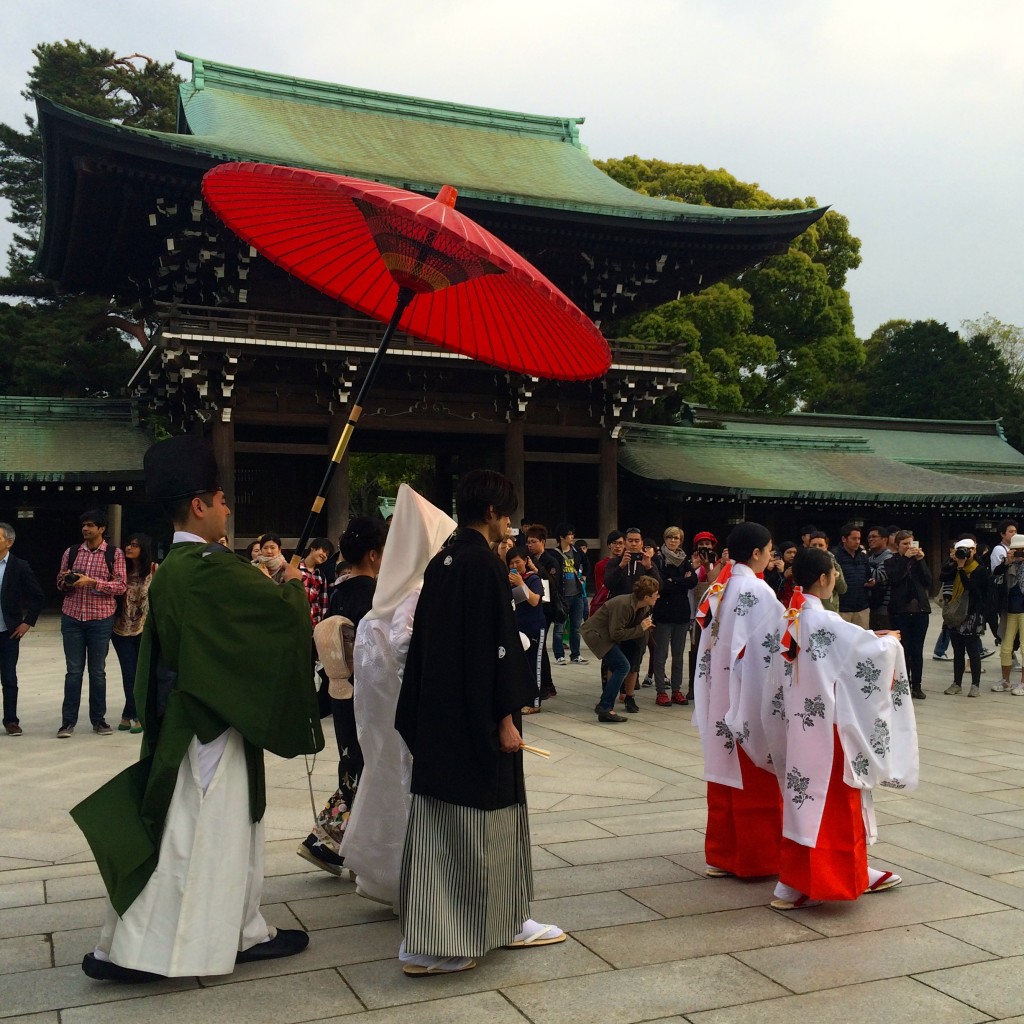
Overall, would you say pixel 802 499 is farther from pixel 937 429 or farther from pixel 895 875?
pixel 895 875

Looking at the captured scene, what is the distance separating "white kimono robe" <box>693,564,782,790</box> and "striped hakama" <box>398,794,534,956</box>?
4.22 ft

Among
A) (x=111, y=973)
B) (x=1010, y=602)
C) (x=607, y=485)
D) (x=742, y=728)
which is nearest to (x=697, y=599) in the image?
(x=1010, y=602)

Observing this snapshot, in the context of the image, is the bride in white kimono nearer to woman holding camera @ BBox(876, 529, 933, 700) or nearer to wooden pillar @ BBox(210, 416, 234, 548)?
woman holding camera @ BBox(876, 529, 933, 700)

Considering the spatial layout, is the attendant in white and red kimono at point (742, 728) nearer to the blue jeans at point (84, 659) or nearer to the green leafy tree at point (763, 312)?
the blue jeans at point (84, 659)

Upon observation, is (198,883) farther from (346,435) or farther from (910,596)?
(910,596)

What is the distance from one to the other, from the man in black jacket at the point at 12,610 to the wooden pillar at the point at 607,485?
12.0 meters

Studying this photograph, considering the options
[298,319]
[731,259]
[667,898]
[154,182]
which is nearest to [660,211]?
[731,259]

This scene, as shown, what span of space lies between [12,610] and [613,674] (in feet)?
15.2

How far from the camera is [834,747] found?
412 cm

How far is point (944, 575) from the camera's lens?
10664mm

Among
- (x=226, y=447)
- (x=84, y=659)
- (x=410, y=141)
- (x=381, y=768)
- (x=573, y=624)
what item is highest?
(x=410, y=141)

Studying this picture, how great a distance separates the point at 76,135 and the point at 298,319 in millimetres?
4240

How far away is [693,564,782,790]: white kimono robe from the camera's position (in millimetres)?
4410

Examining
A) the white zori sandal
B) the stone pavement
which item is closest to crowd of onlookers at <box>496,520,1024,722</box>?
the stone pavement
